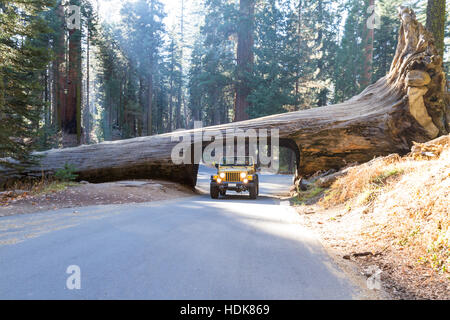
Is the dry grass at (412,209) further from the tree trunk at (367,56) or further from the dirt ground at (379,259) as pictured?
the tree trunk at (367,56)

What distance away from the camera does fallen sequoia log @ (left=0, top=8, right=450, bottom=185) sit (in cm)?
1243

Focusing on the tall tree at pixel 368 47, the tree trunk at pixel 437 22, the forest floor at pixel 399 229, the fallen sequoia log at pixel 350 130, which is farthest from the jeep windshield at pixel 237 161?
the tall tree at pixel 368 47

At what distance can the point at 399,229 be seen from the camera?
4.69 metres

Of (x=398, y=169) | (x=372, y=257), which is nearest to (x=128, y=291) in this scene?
(x=372, y=257)

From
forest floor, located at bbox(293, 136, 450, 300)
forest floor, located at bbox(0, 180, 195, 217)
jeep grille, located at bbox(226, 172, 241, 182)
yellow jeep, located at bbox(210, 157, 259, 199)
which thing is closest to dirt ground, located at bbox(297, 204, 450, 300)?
forest floor, located at bbox(293, 136, 450, 300)

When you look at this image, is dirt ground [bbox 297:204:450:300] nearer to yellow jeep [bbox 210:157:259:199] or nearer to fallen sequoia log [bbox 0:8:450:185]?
yellow jeep [bbox 210:157:259:199]

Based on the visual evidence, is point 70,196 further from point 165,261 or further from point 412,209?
point 412,209

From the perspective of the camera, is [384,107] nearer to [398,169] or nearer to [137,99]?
[398,169]

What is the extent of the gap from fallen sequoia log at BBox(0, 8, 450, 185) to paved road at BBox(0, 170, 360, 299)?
9044 millimetres

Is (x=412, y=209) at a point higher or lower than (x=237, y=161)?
lower

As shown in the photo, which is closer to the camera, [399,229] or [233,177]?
[399,229]

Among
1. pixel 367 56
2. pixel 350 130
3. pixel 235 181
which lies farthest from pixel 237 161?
pixel 367 56

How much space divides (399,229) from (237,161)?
1071 cm
